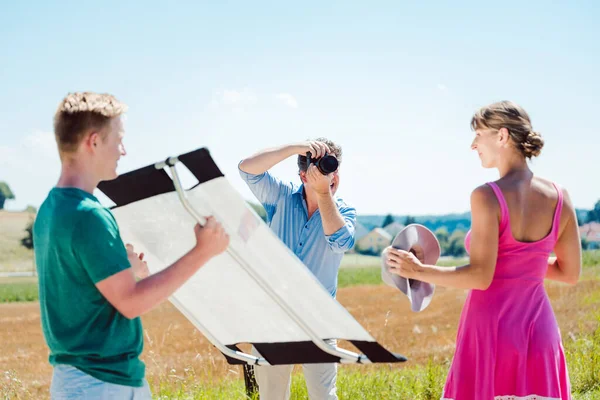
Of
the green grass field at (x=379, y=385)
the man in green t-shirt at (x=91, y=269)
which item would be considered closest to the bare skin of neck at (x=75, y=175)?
the man in green t-shirt at (x=91, y=269)

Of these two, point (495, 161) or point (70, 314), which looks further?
point (495, 161)

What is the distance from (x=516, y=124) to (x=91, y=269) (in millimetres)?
1650

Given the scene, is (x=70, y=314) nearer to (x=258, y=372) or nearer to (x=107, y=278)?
(x=107, y=278)

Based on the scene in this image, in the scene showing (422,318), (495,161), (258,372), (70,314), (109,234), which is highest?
(495,161)

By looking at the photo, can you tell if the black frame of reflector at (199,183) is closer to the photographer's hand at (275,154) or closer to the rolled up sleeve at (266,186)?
the photographer's hand at (275,154)

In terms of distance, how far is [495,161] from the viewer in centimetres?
259

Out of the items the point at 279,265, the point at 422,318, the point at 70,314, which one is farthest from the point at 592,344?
the point at 422,318

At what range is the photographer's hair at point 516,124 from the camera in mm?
2529

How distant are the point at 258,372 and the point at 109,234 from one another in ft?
6.11

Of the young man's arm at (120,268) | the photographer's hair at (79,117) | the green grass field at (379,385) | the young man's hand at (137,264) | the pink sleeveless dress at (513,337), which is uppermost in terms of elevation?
the photographer's hair at (79,117)

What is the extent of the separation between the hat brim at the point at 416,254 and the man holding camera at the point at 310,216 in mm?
578

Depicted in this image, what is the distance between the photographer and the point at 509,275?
253 cm

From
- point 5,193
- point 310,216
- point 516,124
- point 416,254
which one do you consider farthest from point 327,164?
point 5,193

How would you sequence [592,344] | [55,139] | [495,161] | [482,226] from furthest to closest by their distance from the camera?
1. [592,344]
2. [495,161]
3. [482,226]
4. [55,139]
